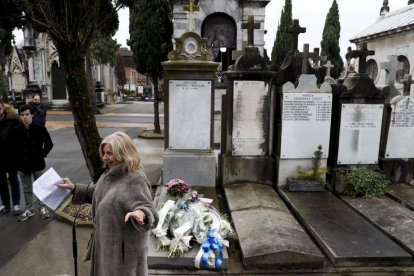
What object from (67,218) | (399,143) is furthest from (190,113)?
(399,143)

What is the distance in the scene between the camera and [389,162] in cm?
686

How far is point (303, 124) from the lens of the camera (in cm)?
650

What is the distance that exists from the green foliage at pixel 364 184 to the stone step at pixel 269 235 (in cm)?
132

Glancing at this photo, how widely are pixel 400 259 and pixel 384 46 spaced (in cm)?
1667

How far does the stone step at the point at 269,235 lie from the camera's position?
4008mm

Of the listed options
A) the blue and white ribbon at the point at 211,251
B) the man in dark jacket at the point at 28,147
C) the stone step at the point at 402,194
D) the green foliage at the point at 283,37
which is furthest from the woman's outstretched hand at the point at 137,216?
the green foliage at the point at 283,37

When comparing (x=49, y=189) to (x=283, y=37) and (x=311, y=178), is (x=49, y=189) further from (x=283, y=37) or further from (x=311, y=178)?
(x=283, y=37)

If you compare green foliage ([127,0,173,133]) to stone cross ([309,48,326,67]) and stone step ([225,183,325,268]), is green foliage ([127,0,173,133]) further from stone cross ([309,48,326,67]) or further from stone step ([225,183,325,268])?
stone step ([225,183,325,268])

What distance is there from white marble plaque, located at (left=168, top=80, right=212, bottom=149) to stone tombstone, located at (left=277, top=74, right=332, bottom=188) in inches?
53.2

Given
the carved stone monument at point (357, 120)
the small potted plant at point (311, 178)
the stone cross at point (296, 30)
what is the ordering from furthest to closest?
the stone cross at point (296, 30), the carved stone monument at point (357, 120), the small potted plant at point (311, 178)

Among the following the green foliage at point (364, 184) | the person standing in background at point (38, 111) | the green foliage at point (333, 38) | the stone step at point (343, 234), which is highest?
the green foliage at point (333, 38)

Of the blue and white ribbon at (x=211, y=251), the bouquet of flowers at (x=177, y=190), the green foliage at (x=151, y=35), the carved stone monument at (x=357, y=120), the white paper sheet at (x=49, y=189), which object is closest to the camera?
the white paper sheet at (x=49, y=189)

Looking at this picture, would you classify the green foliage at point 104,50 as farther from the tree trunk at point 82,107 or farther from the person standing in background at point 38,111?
the tree trunk at point 82,107

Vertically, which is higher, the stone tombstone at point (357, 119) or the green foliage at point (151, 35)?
the green foliage at point (151, 35)
